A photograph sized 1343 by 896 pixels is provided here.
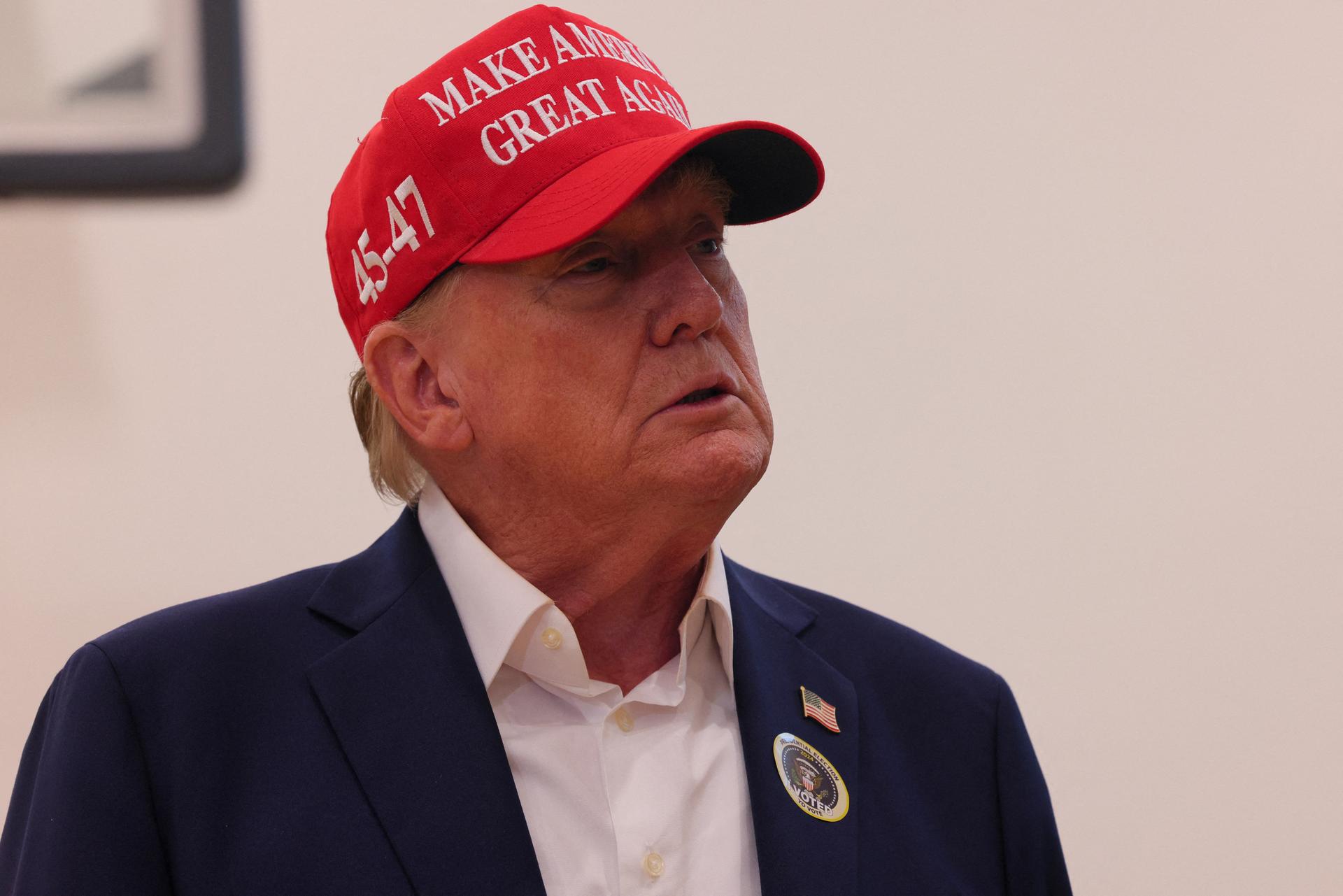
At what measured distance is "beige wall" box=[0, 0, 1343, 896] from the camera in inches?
73.7

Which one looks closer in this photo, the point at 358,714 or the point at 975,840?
the point at 358,714

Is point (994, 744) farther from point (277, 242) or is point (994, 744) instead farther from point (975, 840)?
point (277, 242)

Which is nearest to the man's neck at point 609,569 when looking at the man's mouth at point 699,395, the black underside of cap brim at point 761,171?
the man's mouth at point 699,395

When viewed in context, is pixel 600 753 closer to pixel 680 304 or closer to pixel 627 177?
pixel 680 304

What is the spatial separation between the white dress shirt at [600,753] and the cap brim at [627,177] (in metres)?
0.29

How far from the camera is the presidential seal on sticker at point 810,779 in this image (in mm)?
1238

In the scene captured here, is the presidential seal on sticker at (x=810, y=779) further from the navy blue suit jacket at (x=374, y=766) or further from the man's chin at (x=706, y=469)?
the man's chin at (x=706, y=469)

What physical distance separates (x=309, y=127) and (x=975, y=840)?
1.27m

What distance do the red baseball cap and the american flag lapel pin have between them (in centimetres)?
52

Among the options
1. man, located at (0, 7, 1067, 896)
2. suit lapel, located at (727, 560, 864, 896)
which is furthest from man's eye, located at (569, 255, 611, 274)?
suit lapel, located at (727, 560, 864, 896)

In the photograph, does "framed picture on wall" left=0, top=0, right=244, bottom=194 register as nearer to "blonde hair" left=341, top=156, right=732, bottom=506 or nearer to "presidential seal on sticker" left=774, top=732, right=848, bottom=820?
"blonde hair" left=341, top=156, right=732, bottom=506

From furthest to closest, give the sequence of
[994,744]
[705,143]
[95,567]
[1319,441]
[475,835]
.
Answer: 1. [1319,441]
2. [95,567]
3. [994,744]
4. [705,143]
5. [475,835]

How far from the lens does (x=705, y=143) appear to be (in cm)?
128

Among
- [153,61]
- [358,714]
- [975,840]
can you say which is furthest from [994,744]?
[153,61]
